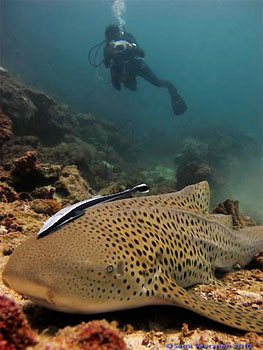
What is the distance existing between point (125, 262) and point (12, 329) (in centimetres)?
101

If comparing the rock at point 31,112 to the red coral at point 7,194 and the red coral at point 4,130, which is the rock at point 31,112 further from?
the red coral at point 7,194

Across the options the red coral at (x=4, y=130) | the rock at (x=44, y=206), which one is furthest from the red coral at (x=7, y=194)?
the red coral at (x=4, y=130)

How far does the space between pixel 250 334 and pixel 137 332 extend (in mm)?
994

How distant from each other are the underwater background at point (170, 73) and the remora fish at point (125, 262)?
13865 millimetres

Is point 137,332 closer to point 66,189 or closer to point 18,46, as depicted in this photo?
point 66,189

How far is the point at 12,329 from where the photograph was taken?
1549mm

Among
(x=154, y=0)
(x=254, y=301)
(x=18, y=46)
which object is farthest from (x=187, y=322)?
(x=154, y=0)

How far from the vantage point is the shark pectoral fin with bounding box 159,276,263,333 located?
7.72 feet

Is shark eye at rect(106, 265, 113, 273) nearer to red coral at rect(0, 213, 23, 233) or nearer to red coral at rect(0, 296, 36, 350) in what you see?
red coral at rect(0, 296, 36, 350)

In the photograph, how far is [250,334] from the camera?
7.63ft

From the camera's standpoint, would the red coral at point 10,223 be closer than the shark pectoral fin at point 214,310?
No

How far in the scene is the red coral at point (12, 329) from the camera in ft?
4.96

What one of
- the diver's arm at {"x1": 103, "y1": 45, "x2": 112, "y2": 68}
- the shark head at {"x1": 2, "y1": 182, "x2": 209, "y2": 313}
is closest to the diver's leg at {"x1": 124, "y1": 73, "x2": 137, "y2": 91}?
the diver's arm at {"x1": 103, "y1": 45, "x2": 112, "y2": 68}

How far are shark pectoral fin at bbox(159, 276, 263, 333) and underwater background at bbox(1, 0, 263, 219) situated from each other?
47.8ft
